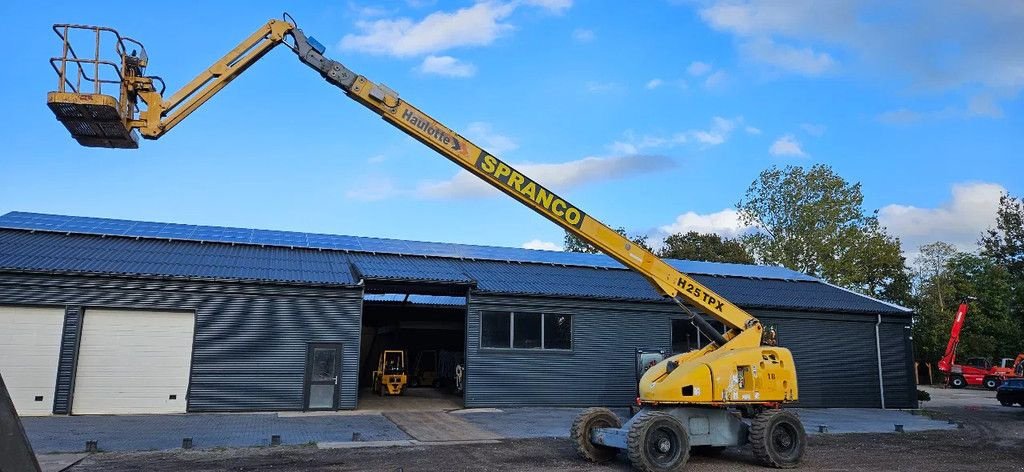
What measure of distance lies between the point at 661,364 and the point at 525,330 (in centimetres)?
953

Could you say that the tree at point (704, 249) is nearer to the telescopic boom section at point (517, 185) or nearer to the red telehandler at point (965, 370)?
the red telehandler at point (965, 370)

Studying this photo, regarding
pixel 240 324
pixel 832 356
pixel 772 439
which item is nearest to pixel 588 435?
pixel 772 439

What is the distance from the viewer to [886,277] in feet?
177

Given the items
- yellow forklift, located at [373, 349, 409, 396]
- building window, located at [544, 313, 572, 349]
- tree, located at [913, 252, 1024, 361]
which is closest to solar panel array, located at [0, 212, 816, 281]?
building window, located at [544, 313, 572, 349]

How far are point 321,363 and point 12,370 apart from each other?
744 cm

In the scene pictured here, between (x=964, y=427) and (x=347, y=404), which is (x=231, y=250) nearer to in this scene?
(x=347, y=404)

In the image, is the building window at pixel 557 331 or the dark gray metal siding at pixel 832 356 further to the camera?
the dark gray metal siding at pixel 832 356

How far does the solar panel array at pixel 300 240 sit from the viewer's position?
2169cm

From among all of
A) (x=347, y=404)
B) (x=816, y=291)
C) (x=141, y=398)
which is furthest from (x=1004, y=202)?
(x=141, y=398)

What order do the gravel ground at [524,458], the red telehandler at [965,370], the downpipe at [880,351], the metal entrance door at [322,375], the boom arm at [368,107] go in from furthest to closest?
1. the red telehandler at [965,370]
2. the downpipe at [880,351]
3. the metal entrance door at [322,375]
4. the gravel ground at [524,458]
5. the boom arm at [368,107]

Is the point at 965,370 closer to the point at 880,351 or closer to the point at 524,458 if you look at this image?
the point at 880,351

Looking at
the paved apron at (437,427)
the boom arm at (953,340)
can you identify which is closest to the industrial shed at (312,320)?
the paved apron at (437,427)

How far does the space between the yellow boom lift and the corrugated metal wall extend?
29.6 ft

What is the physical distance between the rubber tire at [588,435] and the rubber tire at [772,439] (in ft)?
7.93
